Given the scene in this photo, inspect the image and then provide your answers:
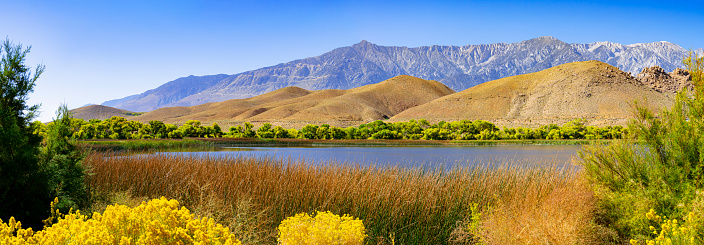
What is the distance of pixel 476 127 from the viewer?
34.5 meters

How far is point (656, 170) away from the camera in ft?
17.5

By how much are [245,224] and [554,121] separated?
50.3m

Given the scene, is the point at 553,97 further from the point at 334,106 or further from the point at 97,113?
the point at 97,113

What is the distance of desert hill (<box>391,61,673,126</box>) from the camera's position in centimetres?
6300

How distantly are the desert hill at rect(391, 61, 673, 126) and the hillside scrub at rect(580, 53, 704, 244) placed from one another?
177 feet

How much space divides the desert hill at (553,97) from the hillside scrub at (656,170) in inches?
2123

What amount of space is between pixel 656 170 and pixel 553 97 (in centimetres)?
7065

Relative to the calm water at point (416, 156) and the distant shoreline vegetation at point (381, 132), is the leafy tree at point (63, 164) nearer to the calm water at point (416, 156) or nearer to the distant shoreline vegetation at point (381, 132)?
the calm water at point (416, 156)

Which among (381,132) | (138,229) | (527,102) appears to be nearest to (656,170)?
(138,229)

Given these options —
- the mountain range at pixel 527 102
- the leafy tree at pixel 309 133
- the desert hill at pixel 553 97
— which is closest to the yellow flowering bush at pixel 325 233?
the leafy tree at pixel 309 133

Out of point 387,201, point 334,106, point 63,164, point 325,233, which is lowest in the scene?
point 387,201

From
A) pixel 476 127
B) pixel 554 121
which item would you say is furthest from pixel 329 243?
pixel 554 121

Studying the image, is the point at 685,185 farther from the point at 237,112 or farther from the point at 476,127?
the point at 237,112

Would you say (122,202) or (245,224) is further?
(122,202)
